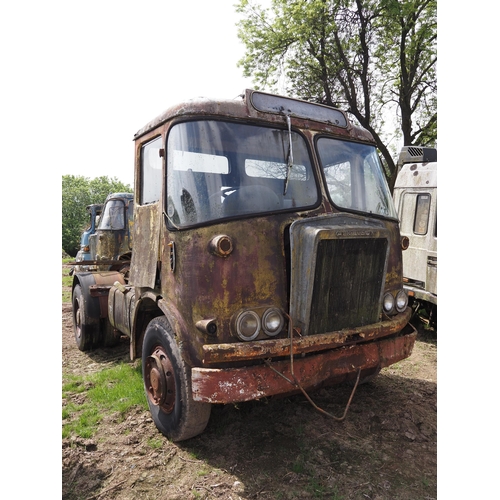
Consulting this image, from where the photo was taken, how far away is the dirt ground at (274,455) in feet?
9.62

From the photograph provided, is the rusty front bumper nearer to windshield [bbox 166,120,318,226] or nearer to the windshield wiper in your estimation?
windshield [bbox 166,120,318,226]

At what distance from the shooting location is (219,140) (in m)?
3.22

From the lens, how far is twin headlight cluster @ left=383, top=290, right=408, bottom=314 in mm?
3652

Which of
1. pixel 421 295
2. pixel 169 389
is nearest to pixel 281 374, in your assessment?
pixel 169 389

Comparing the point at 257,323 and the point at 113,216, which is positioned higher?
the point at 113,216

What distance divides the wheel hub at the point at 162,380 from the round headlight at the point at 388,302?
1834 millimetres

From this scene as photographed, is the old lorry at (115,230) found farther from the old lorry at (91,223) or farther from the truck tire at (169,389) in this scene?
the truck tire at (169,389)

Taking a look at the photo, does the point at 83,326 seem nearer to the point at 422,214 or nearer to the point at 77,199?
the point at 422,214

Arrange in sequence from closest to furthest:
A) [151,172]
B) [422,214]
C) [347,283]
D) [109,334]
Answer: [347,283] → [151,172] → [109,334] → [422,214]

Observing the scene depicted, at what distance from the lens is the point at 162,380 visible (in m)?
3.40

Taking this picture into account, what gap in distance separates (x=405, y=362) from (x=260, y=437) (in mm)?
2880

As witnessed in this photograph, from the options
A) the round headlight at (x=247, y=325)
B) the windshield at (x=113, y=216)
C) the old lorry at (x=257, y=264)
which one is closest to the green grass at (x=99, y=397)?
the old lorry at (x=257, y=264)

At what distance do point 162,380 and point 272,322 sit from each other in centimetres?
104

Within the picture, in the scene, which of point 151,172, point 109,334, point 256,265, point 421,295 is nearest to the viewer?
point 256,265
